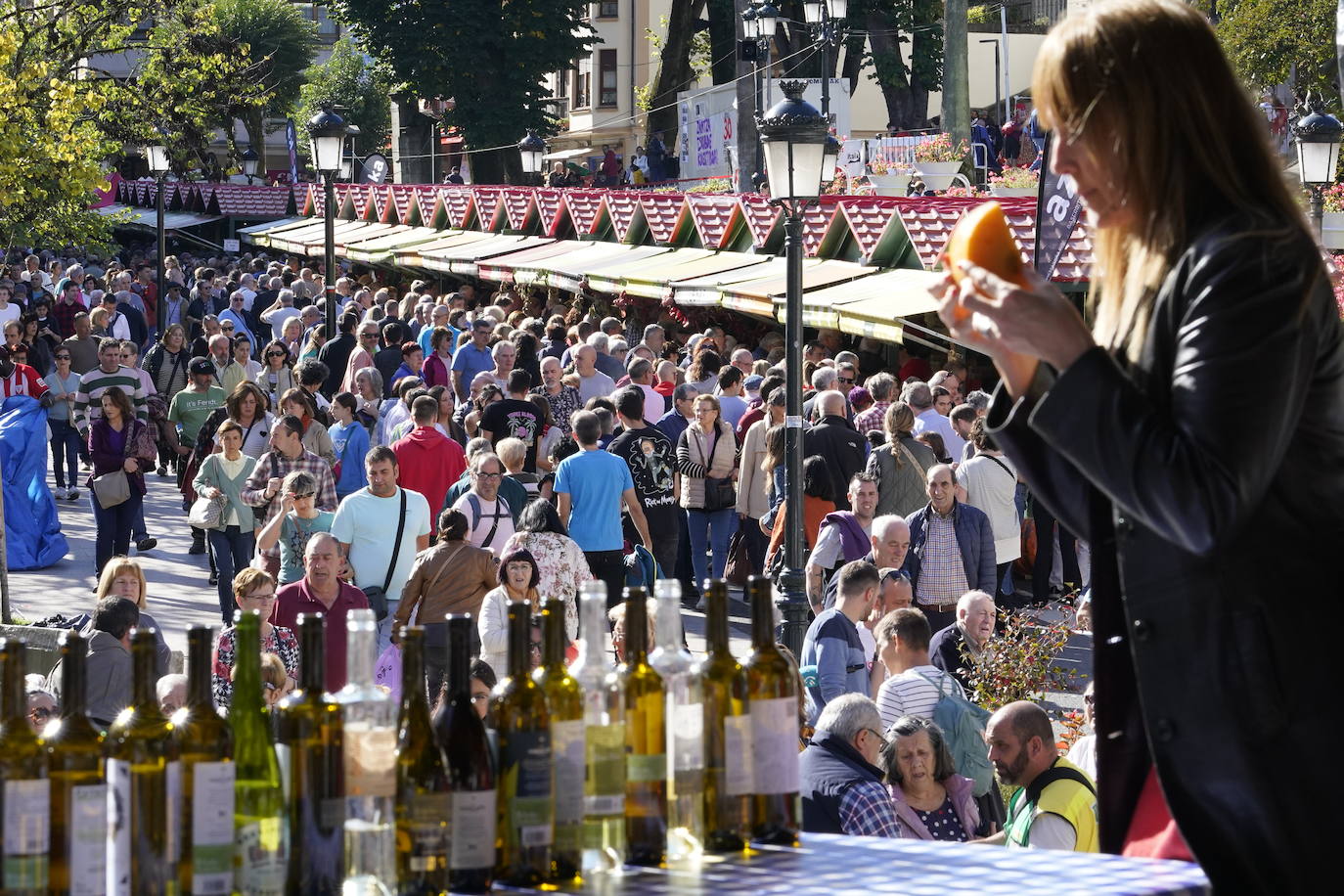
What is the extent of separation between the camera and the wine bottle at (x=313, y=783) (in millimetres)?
2311

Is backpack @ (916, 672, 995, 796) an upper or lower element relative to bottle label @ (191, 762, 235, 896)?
lower

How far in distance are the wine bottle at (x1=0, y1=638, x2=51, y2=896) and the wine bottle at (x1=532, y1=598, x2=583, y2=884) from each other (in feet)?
2.03

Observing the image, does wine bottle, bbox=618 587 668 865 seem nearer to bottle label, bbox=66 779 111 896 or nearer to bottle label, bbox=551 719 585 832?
bottle label, bbox=551 719 585 832

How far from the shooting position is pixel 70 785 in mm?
2320

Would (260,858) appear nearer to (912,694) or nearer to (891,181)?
(912,694)

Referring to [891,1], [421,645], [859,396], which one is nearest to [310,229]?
[891,1]

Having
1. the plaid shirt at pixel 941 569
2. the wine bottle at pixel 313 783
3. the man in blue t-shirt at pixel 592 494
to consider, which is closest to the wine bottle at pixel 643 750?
the wine bottle at pixel 313 783

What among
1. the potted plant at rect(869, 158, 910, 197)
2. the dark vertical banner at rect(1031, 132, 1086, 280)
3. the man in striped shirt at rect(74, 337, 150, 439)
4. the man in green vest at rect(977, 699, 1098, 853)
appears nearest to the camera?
the man in green vest at rect(977, 699, 1098, 853)

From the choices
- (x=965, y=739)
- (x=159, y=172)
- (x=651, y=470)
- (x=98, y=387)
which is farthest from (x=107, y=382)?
(x=159, y=172)

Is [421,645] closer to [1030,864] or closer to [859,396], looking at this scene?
[1030,864]

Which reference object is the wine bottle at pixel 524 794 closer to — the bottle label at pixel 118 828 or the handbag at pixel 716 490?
the bottle label at pixel 118 828

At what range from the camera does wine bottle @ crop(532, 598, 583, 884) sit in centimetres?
245

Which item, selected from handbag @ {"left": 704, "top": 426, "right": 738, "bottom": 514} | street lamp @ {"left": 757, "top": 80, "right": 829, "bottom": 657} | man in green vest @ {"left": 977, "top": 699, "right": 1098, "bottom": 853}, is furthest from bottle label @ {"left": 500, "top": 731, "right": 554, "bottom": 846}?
handbag @ {"left": 704, "top": 426, "right": 738, "bottom": 514}

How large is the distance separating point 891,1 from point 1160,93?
47639mm
